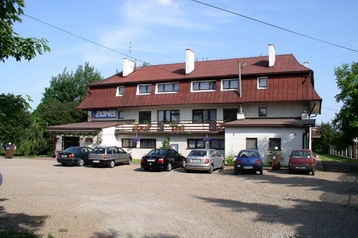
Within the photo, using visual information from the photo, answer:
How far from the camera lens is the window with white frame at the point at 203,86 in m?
33.9

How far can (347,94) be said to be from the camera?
2356 cm

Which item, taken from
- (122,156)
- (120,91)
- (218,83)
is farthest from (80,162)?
(218,83)

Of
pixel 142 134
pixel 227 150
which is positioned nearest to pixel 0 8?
pixel 227 150

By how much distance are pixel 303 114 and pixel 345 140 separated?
4.16 m

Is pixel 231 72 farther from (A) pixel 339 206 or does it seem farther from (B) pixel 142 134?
(A) pixel 339 206

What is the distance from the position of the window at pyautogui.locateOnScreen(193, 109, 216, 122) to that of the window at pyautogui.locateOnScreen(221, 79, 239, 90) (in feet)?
8.17

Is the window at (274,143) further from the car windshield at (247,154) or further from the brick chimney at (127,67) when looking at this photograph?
the brick chimney at (127,67)

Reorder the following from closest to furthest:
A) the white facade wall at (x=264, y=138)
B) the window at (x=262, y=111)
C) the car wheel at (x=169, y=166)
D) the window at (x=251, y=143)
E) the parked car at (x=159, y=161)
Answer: the parked car at (x=159, y=161), the car wheel at (x=169, y=166), the white facade wall at (x=264, y=138), the window at (x=251, y=143), the window at (x=262, y=111)

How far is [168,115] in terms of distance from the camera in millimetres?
35500

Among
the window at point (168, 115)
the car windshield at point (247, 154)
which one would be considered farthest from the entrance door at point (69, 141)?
the car windshield at point (247, 154)

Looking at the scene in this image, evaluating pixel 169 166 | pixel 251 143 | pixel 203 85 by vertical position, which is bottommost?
pixel 169 166

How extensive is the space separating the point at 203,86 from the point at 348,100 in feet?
45.3

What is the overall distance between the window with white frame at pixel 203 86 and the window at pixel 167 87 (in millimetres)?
1906

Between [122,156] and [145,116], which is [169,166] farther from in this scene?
[145,116]
